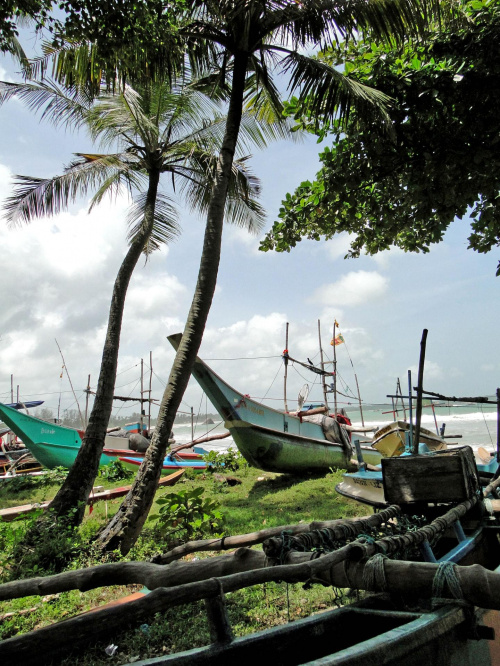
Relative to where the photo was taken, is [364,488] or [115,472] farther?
[115,472]

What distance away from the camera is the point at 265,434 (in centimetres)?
1112

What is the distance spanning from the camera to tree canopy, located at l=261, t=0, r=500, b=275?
179 inches

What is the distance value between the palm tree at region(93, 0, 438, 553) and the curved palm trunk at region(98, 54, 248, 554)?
0.01m

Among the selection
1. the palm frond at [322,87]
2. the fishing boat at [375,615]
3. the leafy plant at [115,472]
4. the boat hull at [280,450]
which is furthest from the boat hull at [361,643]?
the leafy plant at [115,472]

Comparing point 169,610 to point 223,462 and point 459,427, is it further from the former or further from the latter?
point 459,427

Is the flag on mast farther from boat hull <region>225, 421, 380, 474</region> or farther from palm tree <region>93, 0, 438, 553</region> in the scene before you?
palm tree <region>93, 0, 438, 553</region>

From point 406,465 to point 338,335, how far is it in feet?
87.8

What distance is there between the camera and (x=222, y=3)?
6016 millimetres

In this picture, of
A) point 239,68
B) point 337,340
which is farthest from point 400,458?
point 337,340

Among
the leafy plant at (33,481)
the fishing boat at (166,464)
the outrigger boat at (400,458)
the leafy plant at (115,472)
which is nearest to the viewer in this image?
the outrigger boat at (400,458)

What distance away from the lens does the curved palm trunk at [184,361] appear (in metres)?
5.32

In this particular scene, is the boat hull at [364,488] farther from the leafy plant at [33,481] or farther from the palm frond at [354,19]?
the leafy plant at [33,481]

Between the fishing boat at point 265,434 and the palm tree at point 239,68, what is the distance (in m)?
4.20

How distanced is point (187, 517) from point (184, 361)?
7.81ft
